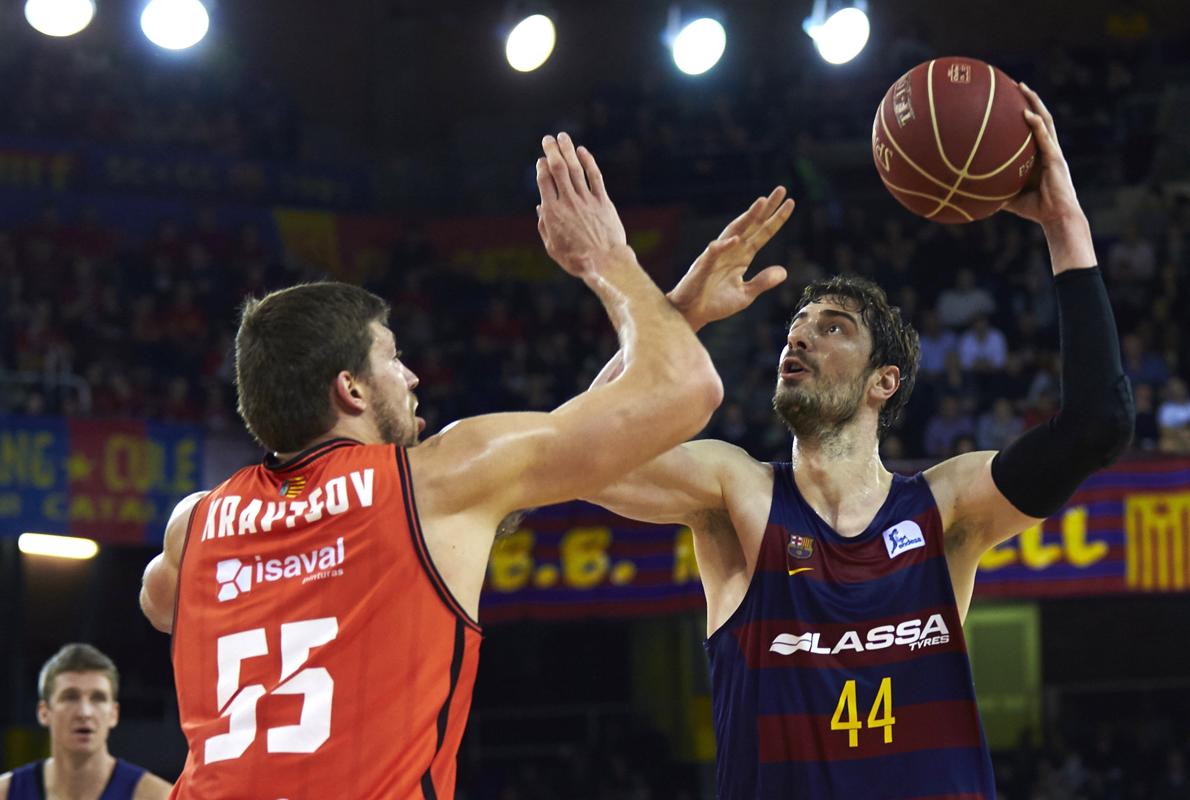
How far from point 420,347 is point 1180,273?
8.47 meters

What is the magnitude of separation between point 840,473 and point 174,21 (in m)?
9.24

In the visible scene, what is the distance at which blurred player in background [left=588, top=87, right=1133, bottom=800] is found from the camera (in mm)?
4141

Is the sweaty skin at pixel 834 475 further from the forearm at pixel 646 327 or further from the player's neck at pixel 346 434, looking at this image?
the player's neck at pixel 346 434

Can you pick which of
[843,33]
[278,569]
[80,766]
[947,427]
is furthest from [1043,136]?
[947,427]

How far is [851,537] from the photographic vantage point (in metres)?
4.58

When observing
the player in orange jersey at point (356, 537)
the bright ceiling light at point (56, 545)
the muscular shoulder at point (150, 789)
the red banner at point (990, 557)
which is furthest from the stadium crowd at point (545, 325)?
the player in orange jersey at point (356, 537)

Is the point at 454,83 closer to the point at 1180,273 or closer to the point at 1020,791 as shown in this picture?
the point at 1180,273

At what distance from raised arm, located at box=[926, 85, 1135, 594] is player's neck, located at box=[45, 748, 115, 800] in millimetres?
3805

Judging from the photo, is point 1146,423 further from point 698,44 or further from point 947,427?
point 698,44

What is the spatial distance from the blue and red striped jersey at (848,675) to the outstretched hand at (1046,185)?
0.93 meters

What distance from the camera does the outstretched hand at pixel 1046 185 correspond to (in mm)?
4332

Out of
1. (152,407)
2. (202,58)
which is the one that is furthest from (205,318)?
(202,58)

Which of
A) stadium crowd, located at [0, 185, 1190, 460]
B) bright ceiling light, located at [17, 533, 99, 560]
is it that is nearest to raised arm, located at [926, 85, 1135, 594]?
stadium crowd, located at [0, 185, 1190, 460]

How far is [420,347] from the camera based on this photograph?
18.0 meters
